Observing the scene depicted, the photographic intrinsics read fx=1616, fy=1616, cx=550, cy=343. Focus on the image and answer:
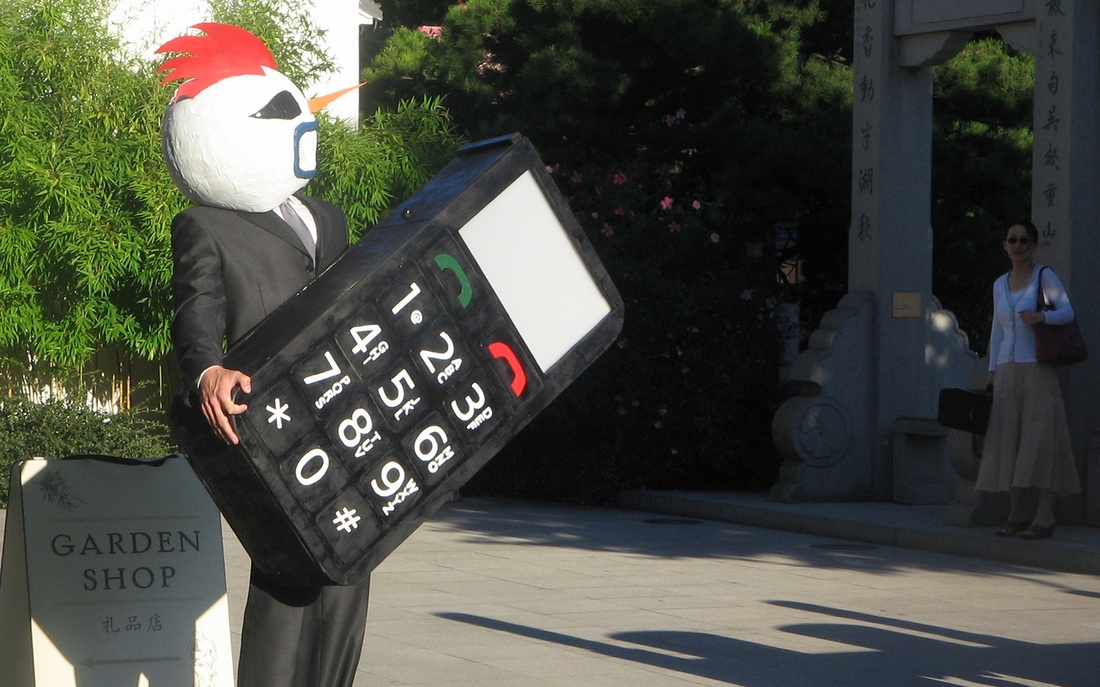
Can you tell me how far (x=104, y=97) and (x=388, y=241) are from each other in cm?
981

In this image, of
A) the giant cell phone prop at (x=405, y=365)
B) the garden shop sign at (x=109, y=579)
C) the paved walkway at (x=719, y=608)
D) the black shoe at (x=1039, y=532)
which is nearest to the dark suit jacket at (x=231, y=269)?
the giant cell phone prop at (x=405, y=365)

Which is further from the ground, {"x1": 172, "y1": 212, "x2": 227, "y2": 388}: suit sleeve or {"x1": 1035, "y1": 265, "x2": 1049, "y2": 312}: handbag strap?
{"x1": 172, "y1": 212, "x2": 227, "y2": 388}: suit sleeve

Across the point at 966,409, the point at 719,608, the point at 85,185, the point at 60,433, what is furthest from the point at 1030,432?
the point at 85,185

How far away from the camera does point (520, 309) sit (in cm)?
384

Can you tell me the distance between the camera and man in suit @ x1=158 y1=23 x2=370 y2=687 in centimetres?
399

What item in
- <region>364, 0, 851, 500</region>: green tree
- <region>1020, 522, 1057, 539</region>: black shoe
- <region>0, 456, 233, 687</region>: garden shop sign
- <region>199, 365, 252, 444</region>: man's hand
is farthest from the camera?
<region>364, 0, 851, 500</region>: green tree

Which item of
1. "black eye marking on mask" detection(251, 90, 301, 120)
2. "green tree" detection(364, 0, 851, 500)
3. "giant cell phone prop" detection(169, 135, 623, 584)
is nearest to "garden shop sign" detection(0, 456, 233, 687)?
"giant cell phone prop" detection(169, 135, 623, 584)

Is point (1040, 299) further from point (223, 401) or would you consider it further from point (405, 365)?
point (223, 401)

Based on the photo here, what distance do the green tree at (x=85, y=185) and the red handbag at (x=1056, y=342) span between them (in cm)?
592

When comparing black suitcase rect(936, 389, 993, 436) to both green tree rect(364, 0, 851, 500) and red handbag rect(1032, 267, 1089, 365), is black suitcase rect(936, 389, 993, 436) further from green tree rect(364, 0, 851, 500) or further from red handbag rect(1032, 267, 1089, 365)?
green tree rect(364, 0, 851, 500)

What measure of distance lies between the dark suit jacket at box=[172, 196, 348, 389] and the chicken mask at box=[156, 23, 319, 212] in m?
0.06

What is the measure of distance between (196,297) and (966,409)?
22.5 ft

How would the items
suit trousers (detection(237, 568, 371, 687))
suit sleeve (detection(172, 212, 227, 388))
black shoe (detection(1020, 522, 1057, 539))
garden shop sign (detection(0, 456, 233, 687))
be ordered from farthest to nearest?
black shoe (detection(1020, 522, 1057, 539)), garden shop sign (detection(0, 456, 233, 687)), suit trousers (detection(237, 568, 371, 687)), suit sleeve (detection(172, 212, 227, 388))

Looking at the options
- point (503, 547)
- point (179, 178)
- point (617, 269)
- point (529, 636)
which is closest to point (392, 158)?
point (617, 269)
